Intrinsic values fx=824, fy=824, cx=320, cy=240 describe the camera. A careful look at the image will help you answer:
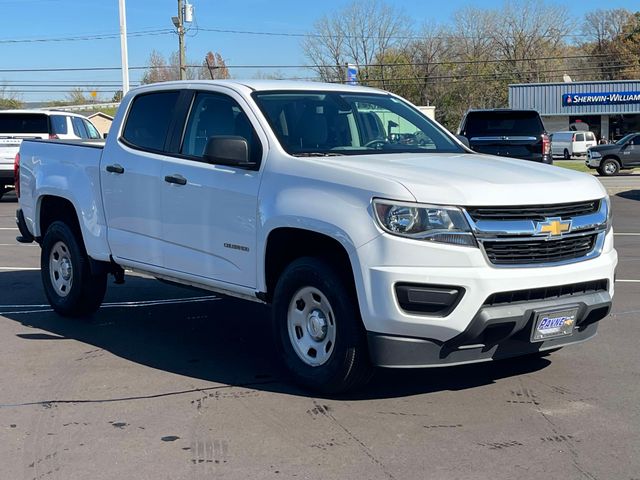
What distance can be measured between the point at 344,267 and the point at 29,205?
422 centimetres

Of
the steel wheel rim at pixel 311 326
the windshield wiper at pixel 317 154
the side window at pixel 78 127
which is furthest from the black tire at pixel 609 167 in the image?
the steel wheel rim at pixel 311 326

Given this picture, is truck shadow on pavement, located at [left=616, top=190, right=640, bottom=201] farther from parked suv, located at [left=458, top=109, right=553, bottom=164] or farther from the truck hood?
the truck hood

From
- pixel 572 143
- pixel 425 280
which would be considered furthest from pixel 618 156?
pixel 425 280

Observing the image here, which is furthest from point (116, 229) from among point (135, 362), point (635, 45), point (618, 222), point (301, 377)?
point (635, 45)

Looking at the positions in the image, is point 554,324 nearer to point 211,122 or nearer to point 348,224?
point 348,224

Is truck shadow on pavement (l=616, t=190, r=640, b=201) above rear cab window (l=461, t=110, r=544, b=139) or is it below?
below

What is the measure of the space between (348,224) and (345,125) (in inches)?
60.5

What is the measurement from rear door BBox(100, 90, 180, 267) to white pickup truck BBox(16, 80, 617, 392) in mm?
16

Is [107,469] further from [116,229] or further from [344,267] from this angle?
[116,229]

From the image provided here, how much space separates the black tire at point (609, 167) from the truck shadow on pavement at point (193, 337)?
27.2m

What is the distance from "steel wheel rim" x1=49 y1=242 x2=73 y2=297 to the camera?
302 inches

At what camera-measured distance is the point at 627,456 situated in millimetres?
4336

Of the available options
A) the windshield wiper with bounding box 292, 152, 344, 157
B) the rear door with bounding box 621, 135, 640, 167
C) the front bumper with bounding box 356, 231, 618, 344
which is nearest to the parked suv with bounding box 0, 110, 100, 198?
the windshield wiper with bounding box 292, 152, 344, 157

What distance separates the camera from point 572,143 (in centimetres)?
4944
